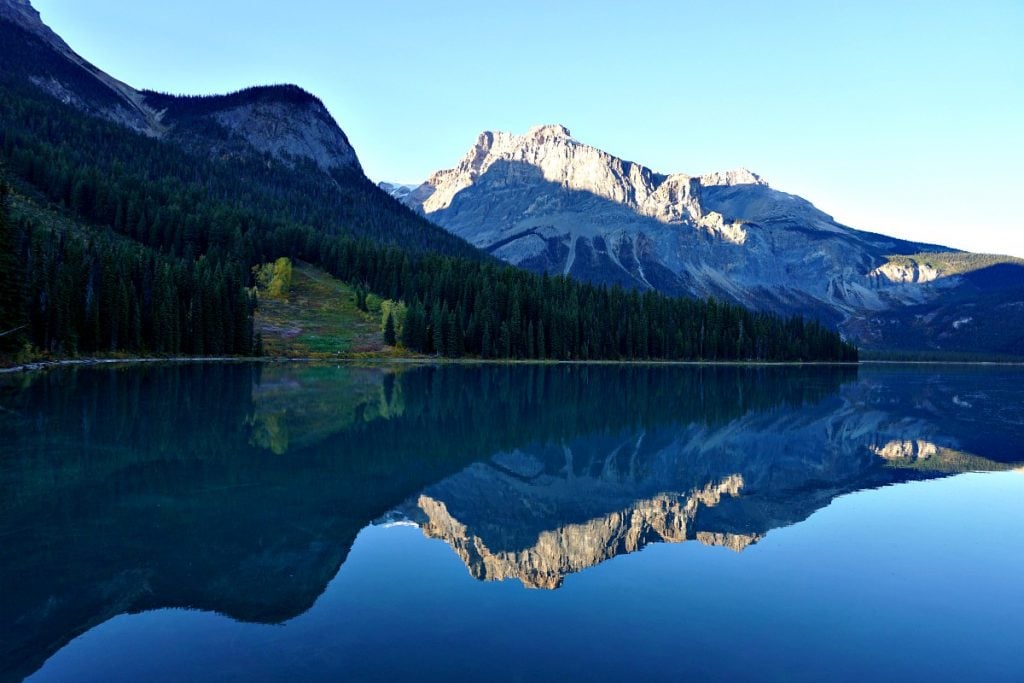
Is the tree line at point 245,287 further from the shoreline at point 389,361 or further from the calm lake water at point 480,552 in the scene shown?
the calm lake water at point 480,552

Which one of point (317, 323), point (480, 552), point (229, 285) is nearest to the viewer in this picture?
point (480, 552)

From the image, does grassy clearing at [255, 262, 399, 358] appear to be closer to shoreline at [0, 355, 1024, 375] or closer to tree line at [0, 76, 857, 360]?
shoreline at [0, 355, 1024, 375]

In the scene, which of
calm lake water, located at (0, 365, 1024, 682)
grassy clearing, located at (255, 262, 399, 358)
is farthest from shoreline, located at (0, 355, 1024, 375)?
calm lake water, located at (0, 365, 1024, 682)

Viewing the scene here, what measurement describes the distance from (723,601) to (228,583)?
12243 mm

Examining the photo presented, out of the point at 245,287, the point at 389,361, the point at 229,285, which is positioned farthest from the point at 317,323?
the point at 389,361

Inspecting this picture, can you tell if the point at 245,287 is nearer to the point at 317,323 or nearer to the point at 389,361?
the point at 317,323

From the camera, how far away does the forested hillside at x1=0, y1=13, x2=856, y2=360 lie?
91625mm

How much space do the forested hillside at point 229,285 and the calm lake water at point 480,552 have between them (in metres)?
54.0

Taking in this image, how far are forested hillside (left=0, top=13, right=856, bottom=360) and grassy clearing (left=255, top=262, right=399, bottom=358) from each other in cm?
583

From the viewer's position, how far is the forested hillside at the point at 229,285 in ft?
301

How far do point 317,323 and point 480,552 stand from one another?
118m

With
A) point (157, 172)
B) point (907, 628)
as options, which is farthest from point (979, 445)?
point (157, 172)

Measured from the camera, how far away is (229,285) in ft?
364

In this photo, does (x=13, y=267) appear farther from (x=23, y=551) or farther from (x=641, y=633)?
(x=641, y=633)
